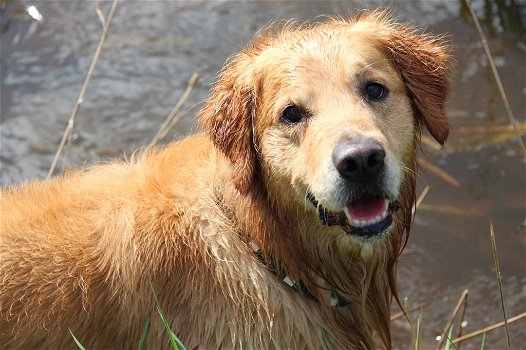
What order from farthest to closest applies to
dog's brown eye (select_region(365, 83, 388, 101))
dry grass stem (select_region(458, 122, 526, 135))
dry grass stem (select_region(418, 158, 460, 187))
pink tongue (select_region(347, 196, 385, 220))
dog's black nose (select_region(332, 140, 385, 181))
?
dry grass stem (select_region(458, 122, 526, 135)), dry grass stem (select_region(418, 158, 460, 187)), dog's brown eye (select_region(365, 83, 388, 101)), pink tongue (select_region(347, 196, 385, 220)), dog's black nose (select_region(332, 140, 385, 181))

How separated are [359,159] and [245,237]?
35.1 inches

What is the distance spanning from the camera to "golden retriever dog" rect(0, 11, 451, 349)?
4172mm

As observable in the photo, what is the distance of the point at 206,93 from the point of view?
8477mm

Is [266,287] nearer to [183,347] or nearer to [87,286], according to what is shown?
[183,347]

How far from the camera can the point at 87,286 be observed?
14.1 feet

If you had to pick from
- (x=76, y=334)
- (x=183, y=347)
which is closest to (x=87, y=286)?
(x=76, y=334)

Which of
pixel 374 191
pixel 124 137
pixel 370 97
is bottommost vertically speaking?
pixel 124 137

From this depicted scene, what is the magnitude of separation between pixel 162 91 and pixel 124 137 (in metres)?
0.78

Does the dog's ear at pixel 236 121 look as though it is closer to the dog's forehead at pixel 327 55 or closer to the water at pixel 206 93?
the dog's forehead at pixel 327 55

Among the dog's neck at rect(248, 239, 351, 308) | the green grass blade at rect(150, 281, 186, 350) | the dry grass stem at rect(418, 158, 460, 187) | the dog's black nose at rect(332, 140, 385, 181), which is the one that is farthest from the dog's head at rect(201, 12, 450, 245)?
the dry grass stem at rect(418, 158, 460, 187)

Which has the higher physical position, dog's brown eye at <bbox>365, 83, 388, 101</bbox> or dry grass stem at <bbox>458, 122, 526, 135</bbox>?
dog's brown eye at <bbox>365, 83, 388, 101</bbox>

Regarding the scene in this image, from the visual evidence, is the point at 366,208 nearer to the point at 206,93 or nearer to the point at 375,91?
the point at 375,91

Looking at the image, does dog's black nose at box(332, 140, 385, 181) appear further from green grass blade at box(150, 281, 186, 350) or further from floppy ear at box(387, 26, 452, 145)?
green grass blade at box(150, 281, 186, 350)

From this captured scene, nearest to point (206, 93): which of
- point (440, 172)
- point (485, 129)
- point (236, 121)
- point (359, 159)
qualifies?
point (440, 172)
